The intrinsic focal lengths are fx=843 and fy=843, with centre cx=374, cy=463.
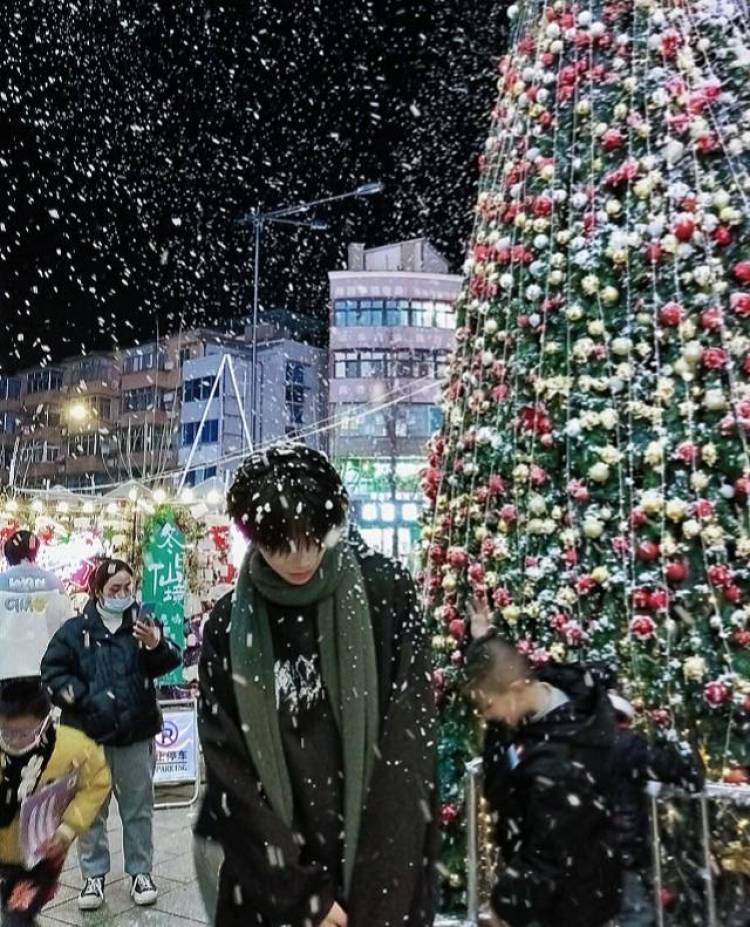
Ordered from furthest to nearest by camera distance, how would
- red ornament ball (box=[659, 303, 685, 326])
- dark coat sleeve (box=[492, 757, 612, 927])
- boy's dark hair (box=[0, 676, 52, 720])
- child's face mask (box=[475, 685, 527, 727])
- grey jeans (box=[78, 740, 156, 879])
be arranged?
grey jeans (box=[78, 740, 156, 879]), red ornament ball (box=[659, 303, 685, 326]), boy's dark hair (box=[0, 676, 52, 720]), child's face mask (box=[475, 685, 527, 727]), dark coat sleeve (box=[492, 757, 612, 927])

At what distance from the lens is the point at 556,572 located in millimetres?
3873

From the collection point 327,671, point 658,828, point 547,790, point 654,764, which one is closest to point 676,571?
point 654,764

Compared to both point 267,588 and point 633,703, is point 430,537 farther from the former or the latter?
point 267,588

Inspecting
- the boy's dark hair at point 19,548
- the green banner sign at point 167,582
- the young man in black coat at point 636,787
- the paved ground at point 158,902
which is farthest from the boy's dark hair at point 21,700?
the green banner sign at point 167,582

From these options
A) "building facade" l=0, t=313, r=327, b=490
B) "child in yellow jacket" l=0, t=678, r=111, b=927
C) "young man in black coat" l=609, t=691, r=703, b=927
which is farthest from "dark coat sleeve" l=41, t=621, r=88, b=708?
"building facade" l=0, t=313, r=327, b=490

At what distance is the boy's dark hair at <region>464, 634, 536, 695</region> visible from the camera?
2.90 m

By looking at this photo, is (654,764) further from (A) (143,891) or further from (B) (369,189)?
(B) (369,189)

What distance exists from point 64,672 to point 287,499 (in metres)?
3.15

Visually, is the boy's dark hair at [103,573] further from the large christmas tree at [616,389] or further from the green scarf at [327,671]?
the green scarf at [327,671]

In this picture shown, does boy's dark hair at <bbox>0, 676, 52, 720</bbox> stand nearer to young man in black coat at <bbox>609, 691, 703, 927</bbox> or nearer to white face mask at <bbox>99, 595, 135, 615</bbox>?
white face mask at <bbox>99, 595, 135, 615</bbox>

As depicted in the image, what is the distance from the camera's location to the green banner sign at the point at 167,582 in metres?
7.57

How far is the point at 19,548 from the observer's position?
6316 mm

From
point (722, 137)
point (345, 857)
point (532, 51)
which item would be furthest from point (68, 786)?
point (532, 51)

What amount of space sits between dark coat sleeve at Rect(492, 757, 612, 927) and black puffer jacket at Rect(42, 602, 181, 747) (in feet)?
8.25
